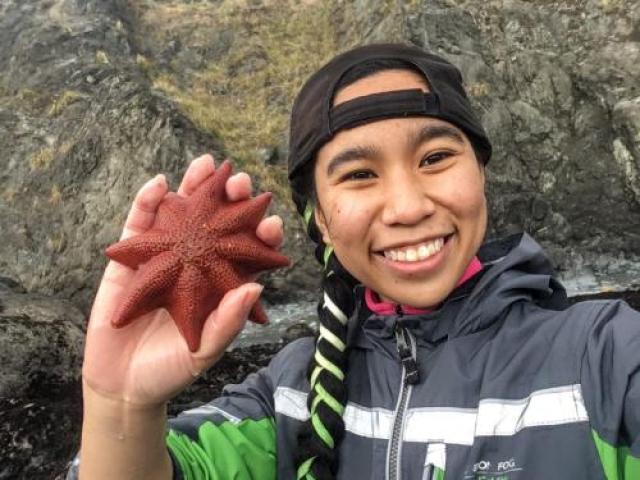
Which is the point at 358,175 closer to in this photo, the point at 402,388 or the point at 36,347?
the point at 402,388

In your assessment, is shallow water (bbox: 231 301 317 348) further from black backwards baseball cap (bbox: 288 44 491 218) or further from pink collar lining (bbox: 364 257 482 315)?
black backwards baseball cap (bbox: 288 44 491 218)

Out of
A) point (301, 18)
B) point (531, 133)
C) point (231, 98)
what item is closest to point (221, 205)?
point (531, 133)

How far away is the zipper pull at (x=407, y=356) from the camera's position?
248cm

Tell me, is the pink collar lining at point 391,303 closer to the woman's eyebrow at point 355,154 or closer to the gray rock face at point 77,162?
the woman's eyebrow at point 355,154

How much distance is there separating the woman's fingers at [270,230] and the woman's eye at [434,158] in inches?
26.9

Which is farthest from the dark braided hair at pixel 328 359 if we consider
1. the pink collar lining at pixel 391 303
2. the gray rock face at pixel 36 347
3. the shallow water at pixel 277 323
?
the shallow water at pixel 277 323

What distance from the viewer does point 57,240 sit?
38.2 ft

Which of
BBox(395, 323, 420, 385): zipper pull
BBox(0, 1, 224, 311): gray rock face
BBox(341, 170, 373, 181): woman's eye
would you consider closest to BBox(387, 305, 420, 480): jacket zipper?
BBox(395, 323, 420, 385): zipper pull

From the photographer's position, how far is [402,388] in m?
2.50

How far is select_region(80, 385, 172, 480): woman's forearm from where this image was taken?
2.15 metres

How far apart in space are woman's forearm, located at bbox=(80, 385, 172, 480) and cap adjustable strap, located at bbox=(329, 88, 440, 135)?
141cm

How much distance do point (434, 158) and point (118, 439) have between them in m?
1.70

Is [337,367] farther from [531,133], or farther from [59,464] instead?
[531,133]

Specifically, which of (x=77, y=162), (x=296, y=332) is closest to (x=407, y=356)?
(x=296, y=332)
